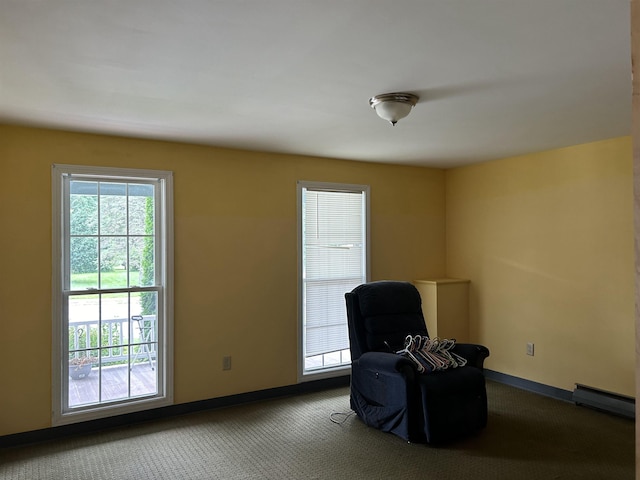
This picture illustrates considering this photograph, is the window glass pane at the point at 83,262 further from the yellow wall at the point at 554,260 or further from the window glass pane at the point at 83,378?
the yellow wall at the point at 554,260

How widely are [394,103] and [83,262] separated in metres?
2.69

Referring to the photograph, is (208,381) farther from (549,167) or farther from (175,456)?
(549,167)

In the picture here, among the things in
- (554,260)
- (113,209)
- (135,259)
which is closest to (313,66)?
(113,209)

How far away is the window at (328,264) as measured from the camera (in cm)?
496

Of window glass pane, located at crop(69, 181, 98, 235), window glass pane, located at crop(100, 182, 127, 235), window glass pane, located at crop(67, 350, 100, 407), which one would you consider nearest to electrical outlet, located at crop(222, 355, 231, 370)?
window glass pane, located at crop(67, 350, 100, 407)

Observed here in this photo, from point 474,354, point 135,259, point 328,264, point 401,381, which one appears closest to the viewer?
point 401,381

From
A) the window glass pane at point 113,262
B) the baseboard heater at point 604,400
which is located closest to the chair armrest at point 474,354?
the baseboard heater at point 604,400

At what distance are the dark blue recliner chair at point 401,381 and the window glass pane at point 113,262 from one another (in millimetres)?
1881

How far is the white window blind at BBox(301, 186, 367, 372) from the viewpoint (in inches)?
196

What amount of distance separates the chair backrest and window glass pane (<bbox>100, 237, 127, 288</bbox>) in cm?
187

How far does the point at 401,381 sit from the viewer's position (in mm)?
3570

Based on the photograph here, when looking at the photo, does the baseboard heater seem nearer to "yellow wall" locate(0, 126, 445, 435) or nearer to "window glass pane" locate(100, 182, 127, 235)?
"yellow wall" locate(0, 126, 445, 435)

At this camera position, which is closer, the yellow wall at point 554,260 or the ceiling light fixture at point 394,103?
the ceiling light fixture at point 394,103

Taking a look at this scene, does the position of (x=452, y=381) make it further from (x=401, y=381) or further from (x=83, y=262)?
(x=83, y=262)
